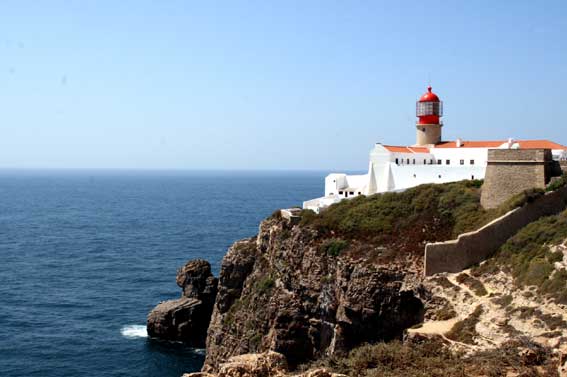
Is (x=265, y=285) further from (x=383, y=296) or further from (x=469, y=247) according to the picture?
(x=469, y=247)

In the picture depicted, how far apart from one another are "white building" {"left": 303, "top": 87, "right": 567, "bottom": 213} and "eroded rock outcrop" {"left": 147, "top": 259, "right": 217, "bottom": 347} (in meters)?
11.7

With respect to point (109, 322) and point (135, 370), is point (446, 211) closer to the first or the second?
point (135, 370)

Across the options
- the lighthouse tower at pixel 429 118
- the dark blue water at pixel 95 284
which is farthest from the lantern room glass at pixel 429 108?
the dark blue water at pixel 95 284

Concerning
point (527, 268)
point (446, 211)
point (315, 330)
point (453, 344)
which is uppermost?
point (446, 211)

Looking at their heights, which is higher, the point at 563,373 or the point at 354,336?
the point at 563,373

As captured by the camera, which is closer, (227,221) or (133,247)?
(133,247)

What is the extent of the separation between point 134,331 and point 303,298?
1755 centimetres

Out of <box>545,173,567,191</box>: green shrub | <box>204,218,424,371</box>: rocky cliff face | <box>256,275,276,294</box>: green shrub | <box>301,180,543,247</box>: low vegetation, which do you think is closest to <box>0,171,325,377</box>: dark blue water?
<box>204,218,424,371</box>: rocky cliff face

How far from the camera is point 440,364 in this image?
60.6 ft

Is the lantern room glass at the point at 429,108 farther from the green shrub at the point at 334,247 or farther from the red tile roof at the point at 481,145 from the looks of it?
the green shrub at the point at 334,247

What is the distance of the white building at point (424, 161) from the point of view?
4734 centimetres

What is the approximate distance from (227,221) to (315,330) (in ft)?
241

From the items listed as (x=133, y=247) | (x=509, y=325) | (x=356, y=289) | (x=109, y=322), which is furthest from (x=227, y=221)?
(x=509, y=325)

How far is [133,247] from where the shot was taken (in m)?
80.8
